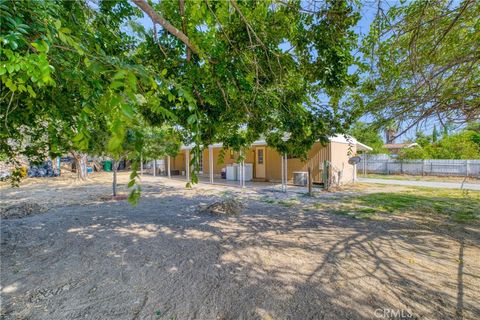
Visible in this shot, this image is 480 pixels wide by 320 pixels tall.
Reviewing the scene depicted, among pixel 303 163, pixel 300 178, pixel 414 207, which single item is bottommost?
pixel 414 207

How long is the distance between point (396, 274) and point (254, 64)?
139 inches

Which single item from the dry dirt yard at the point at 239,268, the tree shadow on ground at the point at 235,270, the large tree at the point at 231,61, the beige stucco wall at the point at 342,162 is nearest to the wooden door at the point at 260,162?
the beige stucco wall at the point at 342,162

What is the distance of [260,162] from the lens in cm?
1510

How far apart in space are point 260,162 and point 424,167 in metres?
14.3

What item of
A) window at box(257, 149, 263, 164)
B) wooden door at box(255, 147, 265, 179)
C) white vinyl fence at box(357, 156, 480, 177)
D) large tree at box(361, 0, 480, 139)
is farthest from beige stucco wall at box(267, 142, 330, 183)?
white vinyl fence at box(357, 156, 480, 177)

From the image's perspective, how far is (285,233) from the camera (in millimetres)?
5035

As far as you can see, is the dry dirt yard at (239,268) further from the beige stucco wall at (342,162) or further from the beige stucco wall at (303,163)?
the beige stucco wall at (342,162)

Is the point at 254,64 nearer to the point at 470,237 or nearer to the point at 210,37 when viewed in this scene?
the point at 210,37

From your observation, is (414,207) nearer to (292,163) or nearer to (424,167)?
(292,163)

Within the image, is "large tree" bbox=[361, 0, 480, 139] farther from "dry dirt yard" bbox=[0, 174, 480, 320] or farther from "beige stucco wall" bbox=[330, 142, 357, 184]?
"beige stucco wall" bbox=[330, 142, 357, 184]

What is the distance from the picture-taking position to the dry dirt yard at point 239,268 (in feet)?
8.38

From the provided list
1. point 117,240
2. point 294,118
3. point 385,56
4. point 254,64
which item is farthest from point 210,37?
point 117,240

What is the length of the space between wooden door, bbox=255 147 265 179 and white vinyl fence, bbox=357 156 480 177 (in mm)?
9827

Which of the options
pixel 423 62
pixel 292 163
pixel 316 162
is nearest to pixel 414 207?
pixel 423 62
